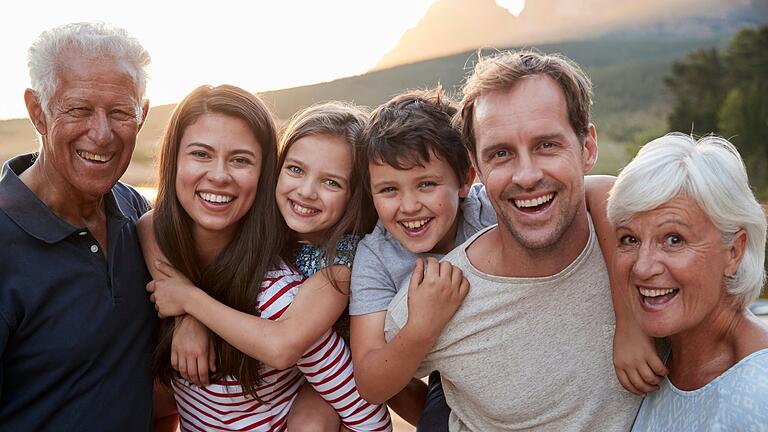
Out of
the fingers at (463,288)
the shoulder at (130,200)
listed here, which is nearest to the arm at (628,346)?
the fingers at (463,288)

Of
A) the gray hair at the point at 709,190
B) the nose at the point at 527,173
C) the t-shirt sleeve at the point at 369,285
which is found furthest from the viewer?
the t-shirt sleeve at the point at 369,285

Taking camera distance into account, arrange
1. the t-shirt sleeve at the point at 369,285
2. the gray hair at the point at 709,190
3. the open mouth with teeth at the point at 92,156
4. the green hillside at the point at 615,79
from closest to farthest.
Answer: the gray hair at the point at 709,190, the open mouth with teeth at the point at 92,156, the t-shirt sleeve at the point at 369,285, the green hillside at the point at 615,79

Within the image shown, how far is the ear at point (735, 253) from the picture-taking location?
66.4 inches

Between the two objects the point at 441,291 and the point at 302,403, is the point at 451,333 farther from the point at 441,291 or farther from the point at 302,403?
the point at 302,403

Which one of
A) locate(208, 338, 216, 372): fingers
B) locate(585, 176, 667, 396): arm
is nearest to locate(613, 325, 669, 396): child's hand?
locate(585, 176, 667, 396): arm

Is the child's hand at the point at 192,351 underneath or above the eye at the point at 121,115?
underneath

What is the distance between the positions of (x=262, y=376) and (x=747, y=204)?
150cm

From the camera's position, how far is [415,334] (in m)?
2.00

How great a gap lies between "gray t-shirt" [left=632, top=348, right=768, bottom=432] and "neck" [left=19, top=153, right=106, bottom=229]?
5.60ft

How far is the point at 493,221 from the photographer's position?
2.46m

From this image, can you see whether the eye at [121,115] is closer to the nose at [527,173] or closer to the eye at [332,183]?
the eye at [332,183]

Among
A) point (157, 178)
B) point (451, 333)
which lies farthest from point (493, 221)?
point (157, 178)

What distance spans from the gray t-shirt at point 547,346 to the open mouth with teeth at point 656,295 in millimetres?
269

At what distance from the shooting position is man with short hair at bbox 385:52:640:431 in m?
1.94
